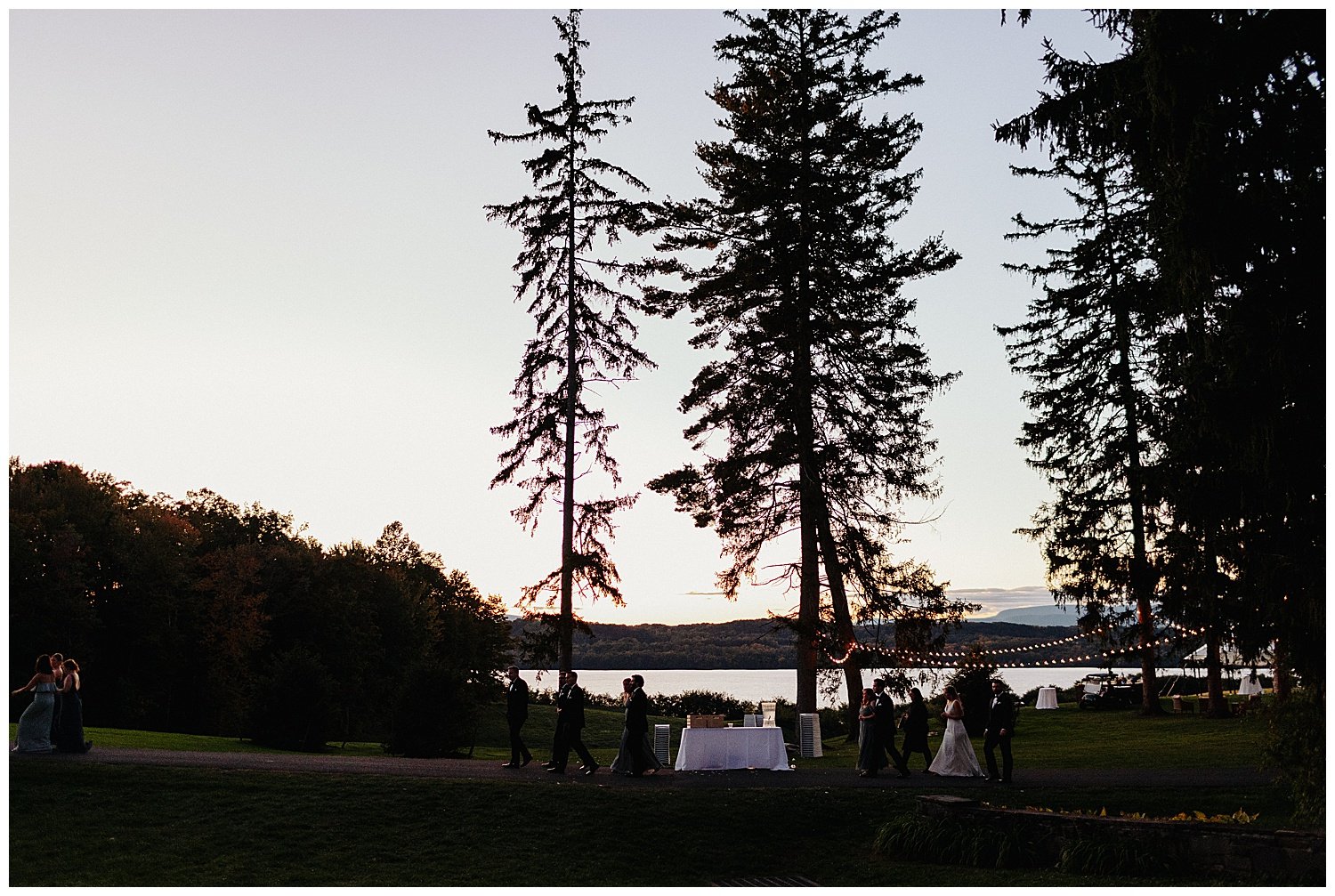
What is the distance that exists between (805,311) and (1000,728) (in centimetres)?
1504

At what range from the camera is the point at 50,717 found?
67.3ft

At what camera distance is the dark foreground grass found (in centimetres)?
1397

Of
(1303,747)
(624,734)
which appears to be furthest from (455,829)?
(1303,747)

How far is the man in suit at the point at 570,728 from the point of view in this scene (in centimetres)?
2162

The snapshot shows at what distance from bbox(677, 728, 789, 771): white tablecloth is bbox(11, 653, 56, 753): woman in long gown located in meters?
11.5

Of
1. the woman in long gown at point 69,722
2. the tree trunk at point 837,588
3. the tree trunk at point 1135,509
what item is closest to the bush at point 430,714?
the woman in long gown at point 69,722

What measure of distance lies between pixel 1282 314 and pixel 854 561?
19.9 meters

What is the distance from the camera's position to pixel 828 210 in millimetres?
33469

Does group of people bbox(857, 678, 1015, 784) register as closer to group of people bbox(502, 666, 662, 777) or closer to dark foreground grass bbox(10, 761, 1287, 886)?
dark foreground grass bbox(10, 761, 1287, 886)

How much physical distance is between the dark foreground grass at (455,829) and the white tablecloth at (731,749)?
3.37 m

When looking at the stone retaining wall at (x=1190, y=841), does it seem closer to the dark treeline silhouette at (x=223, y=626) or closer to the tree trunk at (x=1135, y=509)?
the dark treeline silhouette at (x=223, y=626)

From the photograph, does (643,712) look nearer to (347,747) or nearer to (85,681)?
(347,747)

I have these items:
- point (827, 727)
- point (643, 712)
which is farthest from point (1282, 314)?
point (827, 727)

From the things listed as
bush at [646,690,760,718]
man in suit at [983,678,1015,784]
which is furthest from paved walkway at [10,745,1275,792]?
bush at [646,690,760,718]
